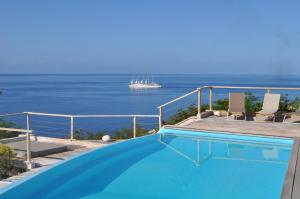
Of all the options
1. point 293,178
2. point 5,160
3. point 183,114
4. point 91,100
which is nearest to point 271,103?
point 183,114

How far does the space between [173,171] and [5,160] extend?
2.81m

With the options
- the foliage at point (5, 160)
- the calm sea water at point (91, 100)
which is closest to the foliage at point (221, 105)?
the calm sea water at point (91, 100)

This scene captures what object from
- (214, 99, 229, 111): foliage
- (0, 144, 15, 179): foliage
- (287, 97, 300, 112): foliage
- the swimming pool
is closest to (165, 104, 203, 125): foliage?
(214, 99, 229, 111): foliage

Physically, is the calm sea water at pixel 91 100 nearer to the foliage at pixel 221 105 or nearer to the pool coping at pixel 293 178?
the foliage at pixel 221 105

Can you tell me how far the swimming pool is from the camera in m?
5.29

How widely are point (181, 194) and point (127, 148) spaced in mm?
2518

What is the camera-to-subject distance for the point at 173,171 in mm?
6297

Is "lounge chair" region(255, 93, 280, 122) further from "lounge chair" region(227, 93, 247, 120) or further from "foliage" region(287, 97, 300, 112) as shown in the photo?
"foliage" region(287, 97, 300, 112)

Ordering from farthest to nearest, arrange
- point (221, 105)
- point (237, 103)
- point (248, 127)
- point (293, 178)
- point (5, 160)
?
1. point (221, 105)
2. point (237, 103)
3. point (248, 127)
4. point (5, 160)
5. point (293, 178)

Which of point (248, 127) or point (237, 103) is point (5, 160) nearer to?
point (248, 127)

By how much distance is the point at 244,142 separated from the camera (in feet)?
25.6

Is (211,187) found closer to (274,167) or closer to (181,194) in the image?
(181,194)

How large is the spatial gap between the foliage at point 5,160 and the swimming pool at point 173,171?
121 centimetres

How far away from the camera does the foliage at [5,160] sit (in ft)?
21.2
